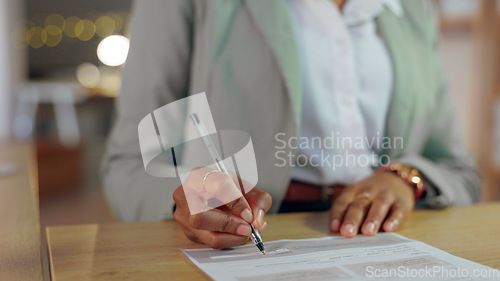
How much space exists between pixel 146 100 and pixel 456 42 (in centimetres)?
186

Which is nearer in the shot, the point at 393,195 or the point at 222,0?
the point at 393,195

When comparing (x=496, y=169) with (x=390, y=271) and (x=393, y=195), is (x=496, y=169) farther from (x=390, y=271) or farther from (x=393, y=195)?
(x=390, y=271)

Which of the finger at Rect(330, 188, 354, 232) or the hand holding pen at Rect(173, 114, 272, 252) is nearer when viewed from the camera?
the hand holding pen at Rect(173, 114, 272, 252)

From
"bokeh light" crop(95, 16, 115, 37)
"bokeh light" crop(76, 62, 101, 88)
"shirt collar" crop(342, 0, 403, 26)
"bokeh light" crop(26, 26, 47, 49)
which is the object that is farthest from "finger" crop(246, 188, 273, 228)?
"bokeh light" crop(26, 26, 47, 49)

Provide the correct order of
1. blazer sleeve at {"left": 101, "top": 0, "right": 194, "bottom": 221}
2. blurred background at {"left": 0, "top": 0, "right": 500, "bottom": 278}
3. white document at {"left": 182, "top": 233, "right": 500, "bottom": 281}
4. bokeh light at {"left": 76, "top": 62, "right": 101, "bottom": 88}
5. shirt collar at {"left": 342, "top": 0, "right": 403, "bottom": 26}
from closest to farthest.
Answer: white document at {"left": 182, "top": 233, "right": 500, "bottom": 281} → blazer sleeve at {"left": 101, "top": 0, "right": 194, "bottom": 221} → shirt collar at {"left": 342, "top": 0, "right": 403, "bottom": 26} → blurred background at {"left": 0, "top": 0, "right": 500, "bottom": 278} → bokeh light at {"left": 76, "top": 62, "right": 101, "bottom": 88}

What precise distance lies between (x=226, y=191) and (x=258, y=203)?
0.03 meters

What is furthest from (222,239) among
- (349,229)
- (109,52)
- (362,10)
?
(109,52)

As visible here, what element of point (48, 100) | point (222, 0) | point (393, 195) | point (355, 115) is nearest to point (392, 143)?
point (355, 115)

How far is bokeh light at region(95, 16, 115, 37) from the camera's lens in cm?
408

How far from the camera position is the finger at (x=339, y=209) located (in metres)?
0.46

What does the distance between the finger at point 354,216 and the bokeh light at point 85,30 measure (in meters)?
3.95

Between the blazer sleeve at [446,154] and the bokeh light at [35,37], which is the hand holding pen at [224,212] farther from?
the bokeh light at [35,37]

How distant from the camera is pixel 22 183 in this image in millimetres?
690

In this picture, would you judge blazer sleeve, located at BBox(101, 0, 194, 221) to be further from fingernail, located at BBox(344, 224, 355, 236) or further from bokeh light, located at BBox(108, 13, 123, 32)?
bokeh light, located at BBox(108, 13, 123, 32)
